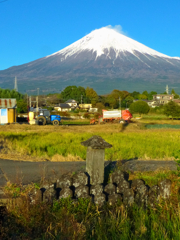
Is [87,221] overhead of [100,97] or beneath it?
beneath

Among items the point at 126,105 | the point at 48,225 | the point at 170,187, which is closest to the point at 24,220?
the point at 48,225

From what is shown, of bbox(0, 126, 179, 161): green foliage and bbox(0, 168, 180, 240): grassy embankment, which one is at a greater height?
bbox(0, 126, 179, 161): green foliage

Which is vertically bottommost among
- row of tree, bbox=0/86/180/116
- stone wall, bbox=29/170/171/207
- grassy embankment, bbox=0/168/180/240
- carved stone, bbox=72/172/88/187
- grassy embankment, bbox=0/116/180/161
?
grassy embankment, bbox=0/168/180/240

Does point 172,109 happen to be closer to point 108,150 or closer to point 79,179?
point 108,150

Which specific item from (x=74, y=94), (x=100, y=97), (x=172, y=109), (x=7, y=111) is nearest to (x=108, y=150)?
(x=7, y=111)

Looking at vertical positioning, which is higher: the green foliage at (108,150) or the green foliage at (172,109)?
the green foliage at (172,109)

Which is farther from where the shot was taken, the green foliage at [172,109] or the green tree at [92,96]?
the green tree at [92,96]

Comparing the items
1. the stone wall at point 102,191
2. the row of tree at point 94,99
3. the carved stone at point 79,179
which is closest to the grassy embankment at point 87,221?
the stone wall at point 102,191

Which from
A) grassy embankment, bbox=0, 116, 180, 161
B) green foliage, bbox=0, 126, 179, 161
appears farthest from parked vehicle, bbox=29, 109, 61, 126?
green foliage, bbox=0, 126, 179, 161

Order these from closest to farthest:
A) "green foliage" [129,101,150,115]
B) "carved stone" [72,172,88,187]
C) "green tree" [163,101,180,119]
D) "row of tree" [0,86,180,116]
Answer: "carved stone" [72,172,88,187]
"green tree" [163,101,180,119]
"green foliage" [129,101,150,115]
"row of tree" [0,86,180,116]

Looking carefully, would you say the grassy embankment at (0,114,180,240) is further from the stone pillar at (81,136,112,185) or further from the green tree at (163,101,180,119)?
the green tree at (163,101,180,119)

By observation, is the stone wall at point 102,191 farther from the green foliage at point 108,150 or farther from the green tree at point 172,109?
the green tree at point 172,109

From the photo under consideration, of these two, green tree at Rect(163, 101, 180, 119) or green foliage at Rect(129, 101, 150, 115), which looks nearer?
green tree at Rect(163, 101, 180, 119)

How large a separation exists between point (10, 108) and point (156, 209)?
3580 centimetres
